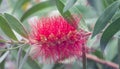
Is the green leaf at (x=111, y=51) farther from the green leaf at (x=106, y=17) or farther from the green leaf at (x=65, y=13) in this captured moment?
the green leaf at (x=106, y=17)

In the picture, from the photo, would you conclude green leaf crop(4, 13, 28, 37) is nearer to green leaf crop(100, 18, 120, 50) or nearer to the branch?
green leaf crop(100, 18, 120, 50)

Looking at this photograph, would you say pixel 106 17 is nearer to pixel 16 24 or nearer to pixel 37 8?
pixel 16 24

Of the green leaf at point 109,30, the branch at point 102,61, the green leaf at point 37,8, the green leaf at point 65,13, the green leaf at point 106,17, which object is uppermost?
the green leaf at point 37,8

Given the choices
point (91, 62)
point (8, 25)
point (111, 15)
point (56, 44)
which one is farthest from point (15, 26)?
point (91, 62)

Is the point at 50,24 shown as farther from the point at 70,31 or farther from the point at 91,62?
the point at 91,62

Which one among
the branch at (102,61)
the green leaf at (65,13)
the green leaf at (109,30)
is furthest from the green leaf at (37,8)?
the green leaf at (109,30)

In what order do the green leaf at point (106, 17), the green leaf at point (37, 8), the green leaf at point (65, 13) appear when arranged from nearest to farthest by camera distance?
the green leaf at point (106, 17) → the green leaf at point (65, 13) → the green leaf at point (37, 8)

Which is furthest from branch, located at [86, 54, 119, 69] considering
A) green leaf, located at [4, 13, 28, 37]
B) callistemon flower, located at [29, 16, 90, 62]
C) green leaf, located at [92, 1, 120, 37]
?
green leaf, located at [92, 1, 120, 37]
